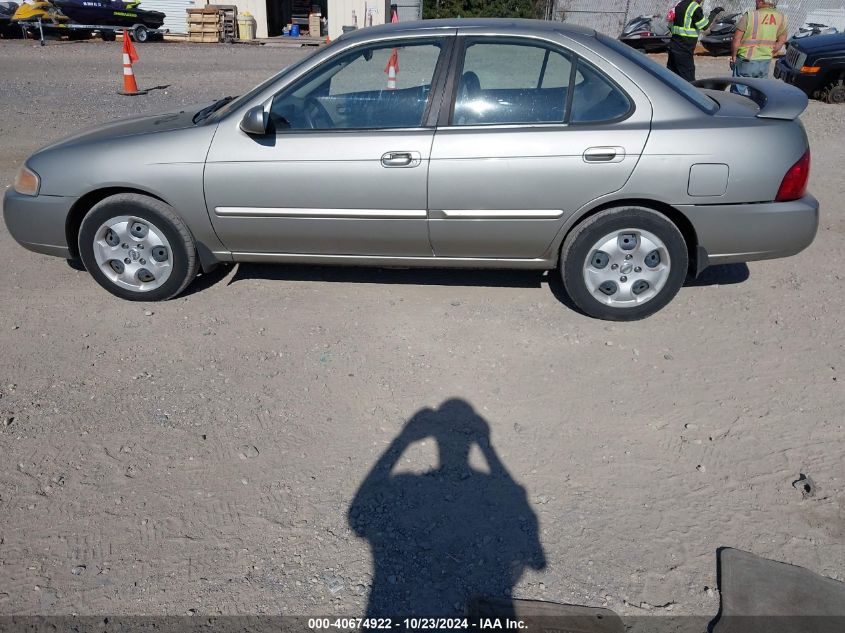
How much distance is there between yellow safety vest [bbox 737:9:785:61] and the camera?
9.16 meters

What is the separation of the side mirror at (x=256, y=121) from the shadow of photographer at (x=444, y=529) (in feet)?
6.63

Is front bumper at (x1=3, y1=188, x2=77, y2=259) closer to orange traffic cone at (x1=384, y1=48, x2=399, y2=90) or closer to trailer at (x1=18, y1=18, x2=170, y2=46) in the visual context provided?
orange traffic cone at (x1=384, y1=48, x2=399, y2=90)

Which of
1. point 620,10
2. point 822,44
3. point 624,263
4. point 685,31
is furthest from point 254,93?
point 620,10

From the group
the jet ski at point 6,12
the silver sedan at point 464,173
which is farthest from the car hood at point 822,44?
the jet ski at point 6,12

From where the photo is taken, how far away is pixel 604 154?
426 centimetres

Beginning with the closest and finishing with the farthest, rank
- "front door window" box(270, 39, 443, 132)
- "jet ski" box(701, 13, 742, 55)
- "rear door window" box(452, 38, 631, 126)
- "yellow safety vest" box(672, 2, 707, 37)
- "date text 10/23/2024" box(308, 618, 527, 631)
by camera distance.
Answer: "date text 10/23/2024" box(308, 618, 527, 631) < "rear door window" box(452, 38, 631, 126) < "front door window" box(270, 39, 443, 132) < "yellow safety vest" box(672, 2, 707, 37) < "jet ski" box(701, 13, 742, 55)

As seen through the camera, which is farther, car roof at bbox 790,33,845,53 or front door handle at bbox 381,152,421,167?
car roof at bbox 790,33,845,53

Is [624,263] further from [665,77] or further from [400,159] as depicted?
[400,159]

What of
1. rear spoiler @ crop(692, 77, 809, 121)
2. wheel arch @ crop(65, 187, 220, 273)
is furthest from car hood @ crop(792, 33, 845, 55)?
wheel arch @ crop(65, 187, 220, 273)

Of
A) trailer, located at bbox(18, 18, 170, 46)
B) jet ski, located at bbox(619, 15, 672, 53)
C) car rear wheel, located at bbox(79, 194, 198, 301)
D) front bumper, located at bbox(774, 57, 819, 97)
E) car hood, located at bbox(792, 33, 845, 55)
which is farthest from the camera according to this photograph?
trailer, located at bbox(18, 18, 170, 46)

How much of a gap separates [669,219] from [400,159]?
65.5 inches

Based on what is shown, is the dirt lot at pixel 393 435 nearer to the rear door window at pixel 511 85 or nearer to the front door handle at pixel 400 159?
the front door handle at pixel 400 159

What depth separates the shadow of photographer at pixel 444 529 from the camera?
8.93ft

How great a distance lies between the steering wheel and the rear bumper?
2.20 m
